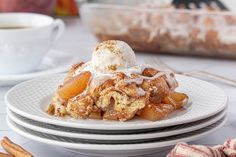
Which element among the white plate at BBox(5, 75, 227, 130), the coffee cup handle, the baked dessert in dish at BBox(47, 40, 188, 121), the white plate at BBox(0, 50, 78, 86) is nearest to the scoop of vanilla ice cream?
the baked dessert in dish at BBox(47, 40, 188, 121)

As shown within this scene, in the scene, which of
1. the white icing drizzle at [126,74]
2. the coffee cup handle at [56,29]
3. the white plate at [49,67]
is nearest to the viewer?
the white icing drizzle at [126,74]

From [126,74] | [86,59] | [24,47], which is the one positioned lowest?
[86,59]

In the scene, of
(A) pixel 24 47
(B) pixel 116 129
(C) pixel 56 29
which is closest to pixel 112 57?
(B) pixel 116 129

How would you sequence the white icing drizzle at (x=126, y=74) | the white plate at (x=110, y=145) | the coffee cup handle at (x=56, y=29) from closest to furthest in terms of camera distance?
the white plate at (x=110, y=145)
the white icing drizzle at (x=126, y=74)
the coffee cup handle at (x=56, y=29)

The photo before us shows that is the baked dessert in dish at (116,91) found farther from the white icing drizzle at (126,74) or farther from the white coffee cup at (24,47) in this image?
the white coffee cup at (24,47)

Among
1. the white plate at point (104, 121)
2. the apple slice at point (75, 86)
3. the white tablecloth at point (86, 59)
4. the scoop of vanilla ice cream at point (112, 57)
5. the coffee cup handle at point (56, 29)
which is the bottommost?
the white tablecloth at point (86, 59)

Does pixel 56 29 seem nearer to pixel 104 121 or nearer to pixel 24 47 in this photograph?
pixel 24 47

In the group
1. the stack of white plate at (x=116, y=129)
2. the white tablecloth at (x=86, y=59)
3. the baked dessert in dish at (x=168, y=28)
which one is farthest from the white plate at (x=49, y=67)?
the stack of white plate at (x=116, y=129)

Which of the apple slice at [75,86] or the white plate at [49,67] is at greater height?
the apple slice at [75,86]
